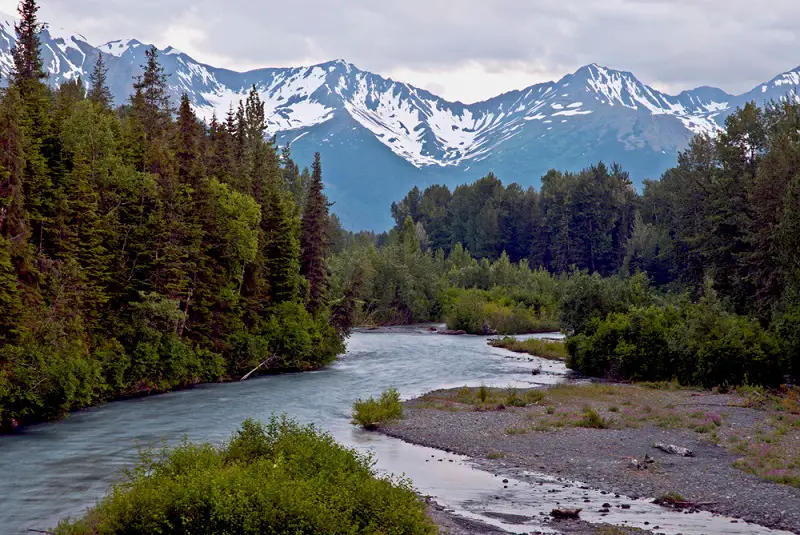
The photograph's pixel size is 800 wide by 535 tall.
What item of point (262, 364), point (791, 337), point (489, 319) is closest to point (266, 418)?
point (262, 364)

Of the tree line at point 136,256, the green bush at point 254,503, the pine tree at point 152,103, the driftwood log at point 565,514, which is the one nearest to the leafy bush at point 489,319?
the tree line at point 136,256

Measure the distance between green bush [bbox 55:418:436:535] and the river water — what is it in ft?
13.1

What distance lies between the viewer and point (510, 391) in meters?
44.2

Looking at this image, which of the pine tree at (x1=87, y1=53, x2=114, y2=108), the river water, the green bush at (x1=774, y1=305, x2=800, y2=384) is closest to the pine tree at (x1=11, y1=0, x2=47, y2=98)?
the river water

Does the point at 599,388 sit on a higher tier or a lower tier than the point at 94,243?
lower

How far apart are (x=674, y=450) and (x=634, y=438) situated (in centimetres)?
306

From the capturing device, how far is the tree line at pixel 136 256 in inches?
1410

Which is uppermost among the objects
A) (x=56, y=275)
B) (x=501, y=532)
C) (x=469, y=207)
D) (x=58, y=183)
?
(x=469, y=207)

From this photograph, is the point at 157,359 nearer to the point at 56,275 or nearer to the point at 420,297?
the point at 56,275

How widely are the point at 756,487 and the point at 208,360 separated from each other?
3686 cm

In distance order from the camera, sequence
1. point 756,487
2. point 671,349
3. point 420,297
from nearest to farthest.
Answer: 1. point 756,487
2. point 671,349
3. point 420,297

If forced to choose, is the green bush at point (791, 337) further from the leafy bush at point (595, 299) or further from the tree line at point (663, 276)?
the leafy bush at point (595, 299)

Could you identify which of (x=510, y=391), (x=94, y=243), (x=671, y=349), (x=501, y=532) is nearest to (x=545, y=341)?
(x=671, y=349)

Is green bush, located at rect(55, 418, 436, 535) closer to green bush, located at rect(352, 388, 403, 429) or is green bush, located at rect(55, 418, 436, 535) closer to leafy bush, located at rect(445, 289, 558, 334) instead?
green bush, located at rect(352, 388, 403, 429)
